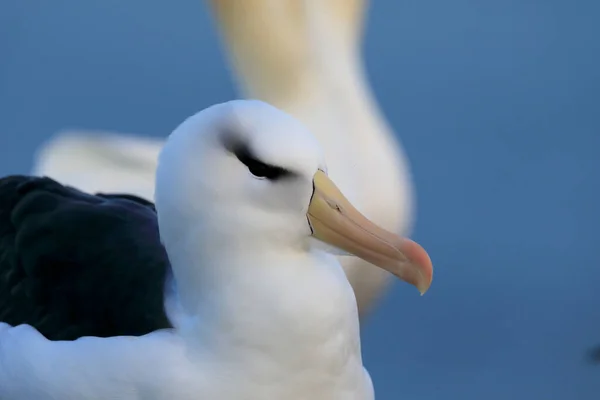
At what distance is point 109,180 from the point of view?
5.54 feet

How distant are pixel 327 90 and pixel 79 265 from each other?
0.62 metres

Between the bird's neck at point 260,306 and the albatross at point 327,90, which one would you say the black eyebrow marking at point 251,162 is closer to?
the bird's neck at point 260,306

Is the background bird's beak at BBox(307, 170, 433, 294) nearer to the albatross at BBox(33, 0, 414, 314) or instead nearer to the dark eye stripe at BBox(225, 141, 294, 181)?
the dark eye stripe at BBox(225, 141, 294, 181)

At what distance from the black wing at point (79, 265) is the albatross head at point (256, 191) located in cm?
10

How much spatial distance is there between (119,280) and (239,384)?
0.57ft

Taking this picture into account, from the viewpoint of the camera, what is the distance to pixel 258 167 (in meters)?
0.91

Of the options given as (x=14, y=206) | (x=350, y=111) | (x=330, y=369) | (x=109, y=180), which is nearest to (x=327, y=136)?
(x=350, y=111)

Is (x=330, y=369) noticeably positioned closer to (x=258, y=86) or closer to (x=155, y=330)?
(x=155, y=330)

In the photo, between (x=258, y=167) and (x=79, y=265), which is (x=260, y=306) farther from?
(x=79, y=265)

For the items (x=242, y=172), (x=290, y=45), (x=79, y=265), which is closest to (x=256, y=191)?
(x=242, y=172)

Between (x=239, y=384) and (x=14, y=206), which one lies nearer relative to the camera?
(x=239, y=384)

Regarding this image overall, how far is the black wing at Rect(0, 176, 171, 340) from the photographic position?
3.33 feet

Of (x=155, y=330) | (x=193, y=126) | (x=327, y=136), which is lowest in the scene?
(x=155, y=330)

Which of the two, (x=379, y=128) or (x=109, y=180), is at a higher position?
(x=379, y=128)
